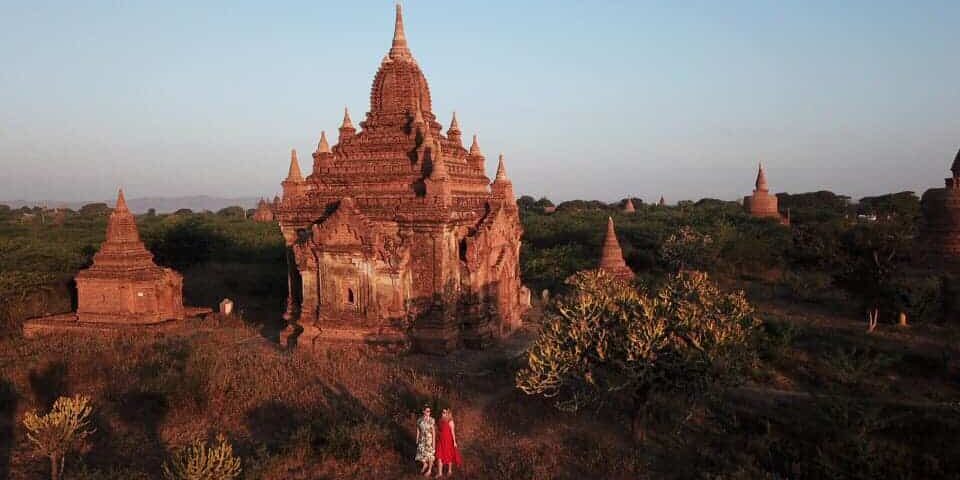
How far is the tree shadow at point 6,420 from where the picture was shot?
11.3 m

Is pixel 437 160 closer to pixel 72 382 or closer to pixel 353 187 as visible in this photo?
pixel 353 187

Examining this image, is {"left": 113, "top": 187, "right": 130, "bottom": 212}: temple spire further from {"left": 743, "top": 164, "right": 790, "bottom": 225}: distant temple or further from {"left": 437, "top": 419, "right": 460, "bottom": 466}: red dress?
{"left": 743, "top": 164, "right": 790, "bottom": 225}: distant temple

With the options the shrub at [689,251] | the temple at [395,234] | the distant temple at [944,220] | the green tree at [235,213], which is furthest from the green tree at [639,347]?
the green tree at [235,213]

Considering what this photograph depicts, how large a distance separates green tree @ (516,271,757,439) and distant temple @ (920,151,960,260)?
24.8m

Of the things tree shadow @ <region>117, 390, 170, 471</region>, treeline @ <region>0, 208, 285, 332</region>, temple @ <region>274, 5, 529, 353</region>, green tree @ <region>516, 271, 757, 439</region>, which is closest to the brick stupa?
treeline @ <region>0, 208, 285, 332</region>

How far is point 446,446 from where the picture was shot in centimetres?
1080

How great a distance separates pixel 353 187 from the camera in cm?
1912

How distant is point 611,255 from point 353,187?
499 inches

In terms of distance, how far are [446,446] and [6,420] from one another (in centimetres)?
928

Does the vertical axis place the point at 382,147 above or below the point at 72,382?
above

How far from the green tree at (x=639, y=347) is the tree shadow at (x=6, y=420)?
907 cm

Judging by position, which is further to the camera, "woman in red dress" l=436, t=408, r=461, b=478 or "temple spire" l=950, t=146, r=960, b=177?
"temple spire" l=950, t=146, r=960, b=177

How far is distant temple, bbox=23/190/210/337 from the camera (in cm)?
2125

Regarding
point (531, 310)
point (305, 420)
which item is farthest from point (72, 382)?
point (531, 310)
